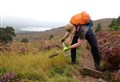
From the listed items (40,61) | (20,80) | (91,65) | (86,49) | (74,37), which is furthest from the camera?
(86,49)

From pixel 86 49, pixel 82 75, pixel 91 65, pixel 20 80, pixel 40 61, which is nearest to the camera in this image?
pixel 20 80

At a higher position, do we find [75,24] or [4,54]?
[75,24]

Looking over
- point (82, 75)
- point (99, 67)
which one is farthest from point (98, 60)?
point (82, 75)

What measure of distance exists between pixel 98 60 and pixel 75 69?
95cm

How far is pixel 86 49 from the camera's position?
46.1 ft

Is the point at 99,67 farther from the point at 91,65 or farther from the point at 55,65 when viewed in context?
the point at 55,65

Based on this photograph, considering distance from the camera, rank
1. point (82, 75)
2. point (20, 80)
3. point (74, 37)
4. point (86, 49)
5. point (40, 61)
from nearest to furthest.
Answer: point (20, 80) < point (40, 61) < point (82, 75) < point (74, 37) < point (86, 49)

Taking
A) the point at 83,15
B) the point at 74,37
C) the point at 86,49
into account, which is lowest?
the point at 86,49

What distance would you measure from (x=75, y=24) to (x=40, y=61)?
4.63ft

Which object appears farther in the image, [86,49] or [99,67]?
[86,49]

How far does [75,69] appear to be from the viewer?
28.6 ft

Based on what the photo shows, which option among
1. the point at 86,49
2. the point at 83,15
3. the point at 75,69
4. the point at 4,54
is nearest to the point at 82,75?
the point at 75,69

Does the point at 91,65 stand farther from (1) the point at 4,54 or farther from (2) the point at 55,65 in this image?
(1) the point at 4,54

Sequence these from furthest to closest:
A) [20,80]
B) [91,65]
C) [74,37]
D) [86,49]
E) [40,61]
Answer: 1. [86,49]
2. [91,65]
3. [74,37]
4. [40,61]
5. [20,80]
